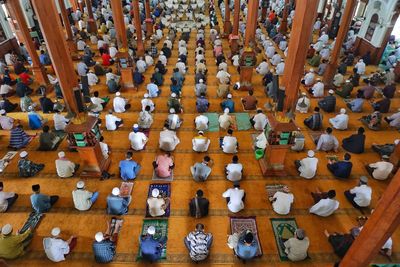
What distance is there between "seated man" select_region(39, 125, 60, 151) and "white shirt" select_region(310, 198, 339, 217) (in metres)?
5.93

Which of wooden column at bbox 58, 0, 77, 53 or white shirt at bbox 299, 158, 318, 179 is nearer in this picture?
white shirt at bbox 299, 158, 318, 179

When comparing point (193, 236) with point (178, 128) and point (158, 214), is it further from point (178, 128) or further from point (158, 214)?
point (178, 128)

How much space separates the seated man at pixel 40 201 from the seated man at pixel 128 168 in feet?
4.66

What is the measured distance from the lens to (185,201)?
18.8ft

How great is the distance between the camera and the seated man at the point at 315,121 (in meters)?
7.47

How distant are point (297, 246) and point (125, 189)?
3.40m

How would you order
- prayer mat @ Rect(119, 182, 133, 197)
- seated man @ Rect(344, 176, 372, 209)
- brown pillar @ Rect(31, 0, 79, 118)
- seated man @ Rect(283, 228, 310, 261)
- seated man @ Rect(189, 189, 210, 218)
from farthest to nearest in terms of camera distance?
prayer mat @ Rect(119, 182, 133, 197), seated man @ Rect(344, 176, 372, 209), seated man @ Rect(189, 189, 210, 218), brown pillar @ Rect(31, 0, 79, 118), seated man @ Rect(283, 228, 310, 261)

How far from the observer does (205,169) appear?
6.00 m

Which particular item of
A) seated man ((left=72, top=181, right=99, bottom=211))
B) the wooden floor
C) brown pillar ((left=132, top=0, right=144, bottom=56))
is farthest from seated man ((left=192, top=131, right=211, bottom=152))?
brown pillar ((left=132, top=0, right=144, bottom=56))

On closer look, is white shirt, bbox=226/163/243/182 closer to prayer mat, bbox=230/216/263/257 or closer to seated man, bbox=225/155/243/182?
seated man, bbox=225/155/243/182

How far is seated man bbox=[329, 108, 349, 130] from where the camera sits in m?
7.52

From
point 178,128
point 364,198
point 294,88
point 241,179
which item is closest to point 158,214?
point 241,179

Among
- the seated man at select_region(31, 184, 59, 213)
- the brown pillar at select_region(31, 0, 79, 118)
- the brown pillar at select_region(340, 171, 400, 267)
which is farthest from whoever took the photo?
the seated man at select_region(31, 184, 59, 213)

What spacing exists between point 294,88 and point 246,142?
2.23 m
